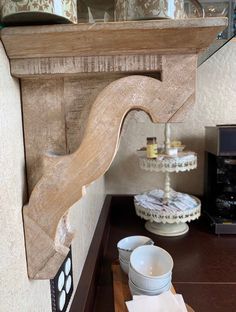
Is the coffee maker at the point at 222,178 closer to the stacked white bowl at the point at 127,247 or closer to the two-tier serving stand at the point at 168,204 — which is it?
the two-tier serving stand at the point at 168,204

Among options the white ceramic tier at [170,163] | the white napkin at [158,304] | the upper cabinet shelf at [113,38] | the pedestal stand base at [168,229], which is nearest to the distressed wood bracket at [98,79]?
the upper cabinet shelf at [113,38]

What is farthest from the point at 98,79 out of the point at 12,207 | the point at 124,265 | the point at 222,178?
the point at 222,178

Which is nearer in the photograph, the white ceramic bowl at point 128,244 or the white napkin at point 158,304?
the white napkin at point 158,304

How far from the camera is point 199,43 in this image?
0.86ft

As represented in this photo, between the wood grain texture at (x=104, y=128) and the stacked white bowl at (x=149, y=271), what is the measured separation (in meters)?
0.36

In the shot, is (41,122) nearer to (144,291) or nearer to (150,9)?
(150,9)

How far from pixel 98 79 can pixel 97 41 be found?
5 cm

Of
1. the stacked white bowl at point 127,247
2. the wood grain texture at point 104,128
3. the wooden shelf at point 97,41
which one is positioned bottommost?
the stacked white bowl at point 127,247

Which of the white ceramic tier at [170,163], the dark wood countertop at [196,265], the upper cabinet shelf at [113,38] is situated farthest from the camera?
the white ceramic tier at [170,163]

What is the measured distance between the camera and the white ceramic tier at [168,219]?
0.90 meters

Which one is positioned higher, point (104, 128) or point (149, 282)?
point (104, 128)

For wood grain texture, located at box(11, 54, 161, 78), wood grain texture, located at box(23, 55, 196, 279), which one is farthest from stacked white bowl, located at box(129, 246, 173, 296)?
wood grain texture, located at box(11, 54, 161, 78)

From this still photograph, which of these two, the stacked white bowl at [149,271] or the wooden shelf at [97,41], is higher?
the wooden shelf at [97,41]

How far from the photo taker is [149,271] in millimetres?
645
